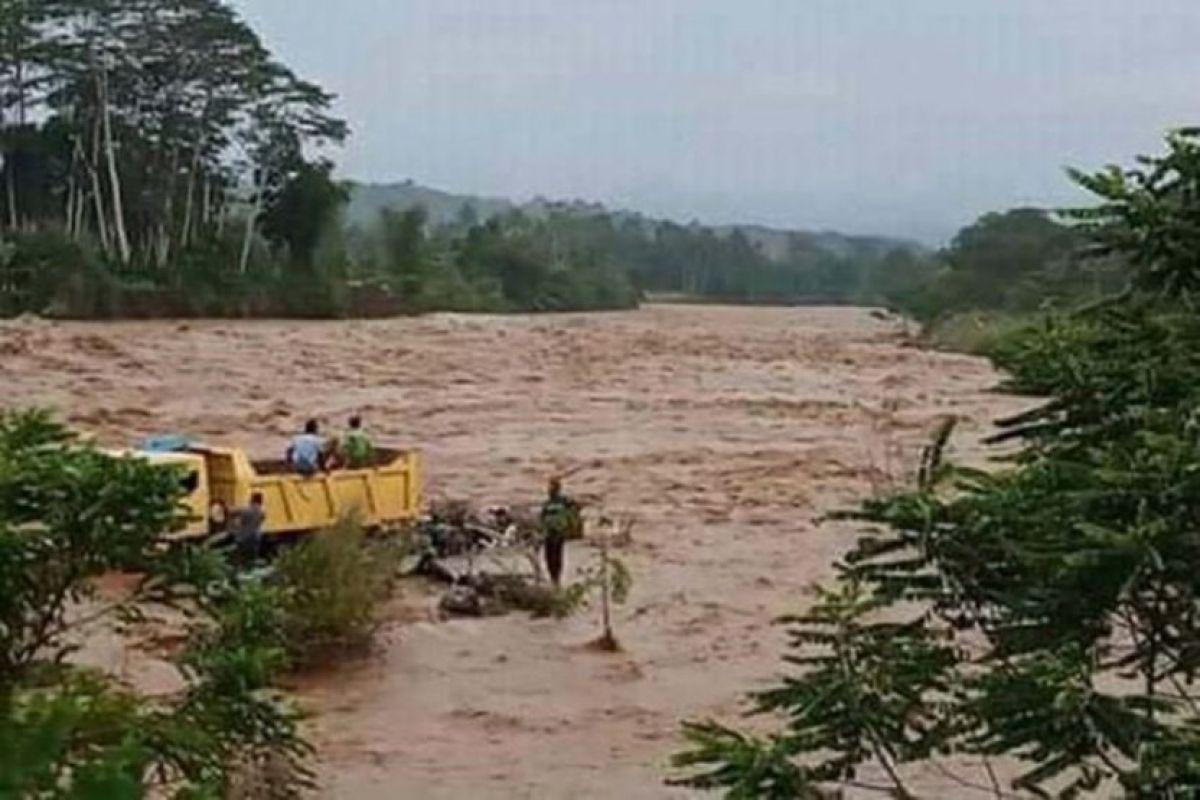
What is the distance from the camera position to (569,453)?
109 ft

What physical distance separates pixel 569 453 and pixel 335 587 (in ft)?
51.2

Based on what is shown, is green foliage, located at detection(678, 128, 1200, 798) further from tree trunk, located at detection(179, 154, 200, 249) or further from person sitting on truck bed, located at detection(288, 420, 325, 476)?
tree trunk, located at detection(179, 154, 200, 249)

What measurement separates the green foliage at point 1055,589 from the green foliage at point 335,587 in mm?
11300

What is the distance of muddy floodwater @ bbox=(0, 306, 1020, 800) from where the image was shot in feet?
52.2

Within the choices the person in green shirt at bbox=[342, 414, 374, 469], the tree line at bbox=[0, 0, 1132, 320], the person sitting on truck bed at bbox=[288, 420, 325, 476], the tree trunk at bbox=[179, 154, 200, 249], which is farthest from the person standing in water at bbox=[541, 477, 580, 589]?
the tree trunk at bbox=[179, 154, 200, 249]

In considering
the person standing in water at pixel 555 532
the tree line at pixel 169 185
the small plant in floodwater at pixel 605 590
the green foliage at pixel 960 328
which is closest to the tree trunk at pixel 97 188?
the tree line at pixel 169 185

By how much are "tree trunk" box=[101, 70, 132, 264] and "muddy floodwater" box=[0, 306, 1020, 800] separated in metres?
4.23

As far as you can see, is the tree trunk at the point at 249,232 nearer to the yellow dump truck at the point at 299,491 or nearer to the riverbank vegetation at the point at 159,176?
the riverbank vegetation at the point at 159,176

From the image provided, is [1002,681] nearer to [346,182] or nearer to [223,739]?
[223,739]

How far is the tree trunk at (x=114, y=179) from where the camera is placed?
5781 centimetres

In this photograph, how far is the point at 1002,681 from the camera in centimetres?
554

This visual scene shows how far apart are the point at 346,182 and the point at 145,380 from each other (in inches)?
893

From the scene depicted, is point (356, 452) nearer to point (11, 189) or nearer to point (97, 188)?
point (97, 188)

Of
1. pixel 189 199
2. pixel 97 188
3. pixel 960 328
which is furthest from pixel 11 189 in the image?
pixel 960 328
